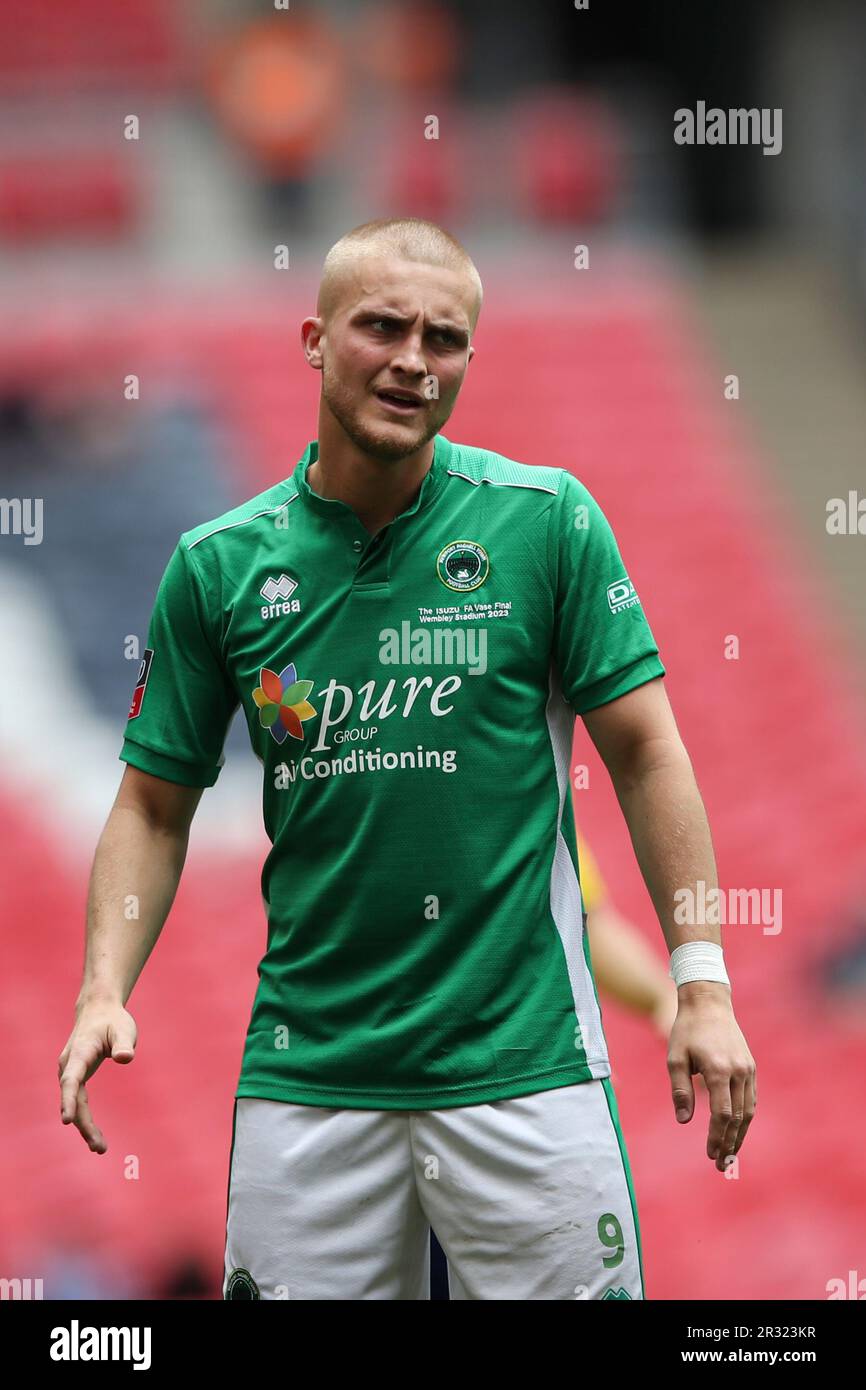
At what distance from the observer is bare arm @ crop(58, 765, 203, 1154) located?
224 centimetres

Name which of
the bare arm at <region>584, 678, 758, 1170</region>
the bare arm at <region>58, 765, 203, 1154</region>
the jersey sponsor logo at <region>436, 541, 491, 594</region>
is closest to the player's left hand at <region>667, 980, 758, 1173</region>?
the bare arm at <region>584, 678, 758, 1170</region>

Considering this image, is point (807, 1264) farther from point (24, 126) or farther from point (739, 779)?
point (24, 126)

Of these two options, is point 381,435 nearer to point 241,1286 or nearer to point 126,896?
point 126,896

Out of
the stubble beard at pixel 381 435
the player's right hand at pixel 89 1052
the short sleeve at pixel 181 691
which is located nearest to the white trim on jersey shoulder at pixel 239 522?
the short sleeve at pixel 181 691

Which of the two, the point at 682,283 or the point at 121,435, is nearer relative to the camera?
the point at 121,435

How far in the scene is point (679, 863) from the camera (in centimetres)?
221

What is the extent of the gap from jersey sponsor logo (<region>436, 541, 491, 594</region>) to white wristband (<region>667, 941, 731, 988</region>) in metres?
0.50

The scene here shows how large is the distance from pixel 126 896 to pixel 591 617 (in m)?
0.69

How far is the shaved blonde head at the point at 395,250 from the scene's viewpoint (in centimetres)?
228

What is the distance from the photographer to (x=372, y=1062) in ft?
7.26

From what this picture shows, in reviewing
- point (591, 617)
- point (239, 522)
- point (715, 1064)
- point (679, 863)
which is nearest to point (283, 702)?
point (239, 522)

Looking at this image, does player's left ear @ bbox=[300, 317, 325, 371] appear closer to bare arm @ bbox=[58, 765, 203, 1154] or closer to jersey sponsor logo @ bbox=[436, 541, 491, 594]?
jersey sponsor logo @ bbox=[436, 541, 491, 594]

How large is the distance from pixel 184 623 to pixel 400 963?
524 millimetres

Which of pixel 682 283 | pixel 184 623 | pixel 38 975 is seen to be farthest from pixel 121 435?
pixel 184 623
